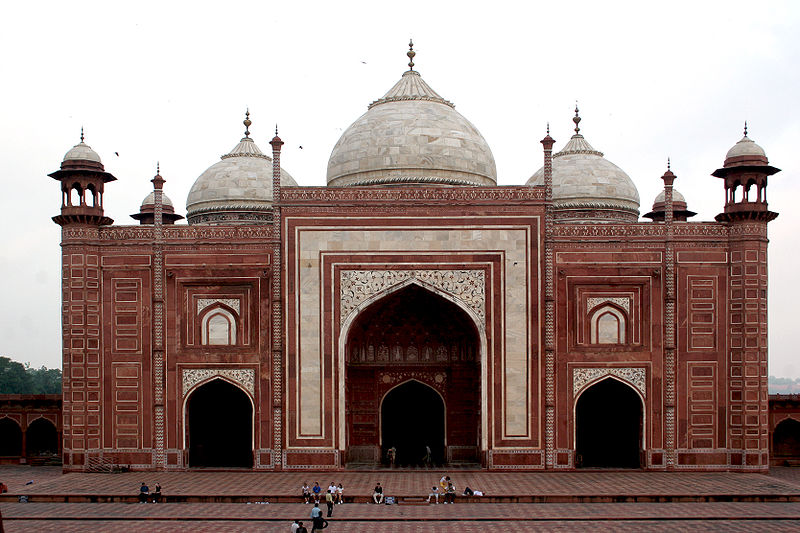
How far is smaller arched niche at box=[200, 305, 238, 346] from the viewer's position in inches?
658

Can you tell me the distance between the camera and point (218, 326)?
16.8 meters

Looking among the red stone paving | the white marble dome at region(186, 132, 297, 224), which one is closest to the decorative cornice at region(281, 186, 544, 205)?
the white marble dome at region(186, 132, 297, 224)

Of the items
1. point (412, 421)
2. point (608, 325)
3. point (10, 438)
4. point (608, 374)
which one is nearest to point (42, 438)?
point (10, 438)

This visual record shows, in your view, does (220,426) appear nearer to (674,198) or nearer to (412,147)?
(412,147)

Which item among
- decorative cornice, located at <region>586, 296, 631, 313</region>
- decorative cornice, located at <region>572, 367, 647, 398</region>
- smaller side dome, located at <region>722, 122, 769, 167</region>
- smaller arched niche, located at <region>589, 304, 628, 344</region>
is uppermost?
smaller side dome, located at <region>722, 122, 769, 167</region>

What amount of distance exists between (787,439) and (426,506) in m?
9.45

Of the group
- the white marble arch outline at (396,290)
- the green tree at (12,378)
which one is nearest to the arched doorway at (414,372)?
the white marble arch outline at (396,290)

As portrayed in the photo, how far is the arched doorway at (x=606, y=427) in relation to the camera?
17234 mm

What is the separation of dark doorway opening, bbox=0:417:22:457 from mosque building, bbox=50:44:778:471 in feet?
13.2

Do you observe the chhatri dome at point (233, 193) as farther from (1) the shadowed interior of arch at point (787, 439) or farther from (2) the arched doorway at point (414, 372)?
(1) the shadowed interior of arch at point (787, 439)

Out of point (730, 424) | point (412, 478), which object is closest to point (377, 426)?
point (412, 478)

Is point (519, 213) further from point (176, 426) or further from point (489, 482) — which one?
point (176, 426)

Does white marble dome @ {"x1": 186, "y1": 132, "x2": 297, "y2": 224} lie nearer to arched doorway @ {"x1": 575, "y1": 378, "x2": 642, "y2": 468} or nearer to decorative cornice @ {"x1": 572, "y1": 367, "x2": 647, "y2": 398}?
decorative cornice @ {"x1": 572, "y1": 367, "x2": 647, "y2": 398}

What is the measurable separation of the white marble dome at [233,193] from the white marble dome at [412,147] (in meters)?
2.30
